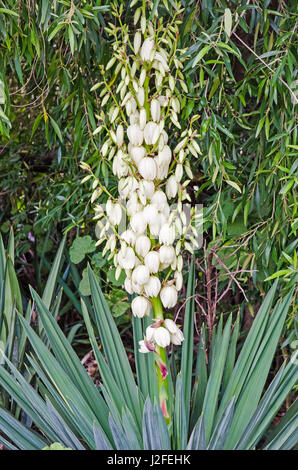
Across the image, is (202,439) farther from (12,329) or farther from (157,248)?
(12,329)

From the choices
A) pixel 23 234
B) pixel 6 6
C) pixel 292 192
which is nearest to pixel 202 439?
pixel 292 192

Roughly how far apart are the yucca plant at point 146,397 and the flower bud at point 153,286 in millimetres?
191

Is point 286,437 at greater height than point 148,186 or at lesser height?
lesser

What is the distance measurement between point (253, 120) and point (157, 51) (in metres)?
0.60

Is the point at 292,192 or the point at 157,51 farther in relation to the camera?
the point at 292,192

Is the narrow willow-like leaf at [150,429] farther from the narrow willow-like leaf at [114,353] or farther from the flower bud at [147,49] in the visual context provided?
the flower bud at [147,49]

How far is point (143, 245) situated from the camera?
1.10 metres

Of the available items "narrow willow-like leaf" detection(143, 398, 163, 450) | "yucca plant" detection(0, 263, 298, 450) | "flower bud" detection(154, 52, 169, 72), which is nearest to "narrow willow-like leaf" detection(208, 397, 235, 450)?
"yucca plant" detection(0, 263, 298, 450)

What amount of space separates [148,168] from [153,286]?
243mm

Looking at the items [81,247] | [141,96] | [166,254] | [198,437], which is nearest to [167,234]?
[166,254]

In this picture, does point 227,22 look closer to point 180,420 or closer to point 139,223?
point 139,223

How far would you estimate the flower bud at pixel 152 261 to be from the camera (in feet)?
3.62

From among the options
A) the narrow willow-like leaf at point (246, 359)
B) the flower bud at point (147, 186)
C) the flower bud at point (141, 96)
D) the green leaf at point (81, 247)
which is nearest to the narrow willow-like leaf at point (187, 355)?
the narrow willow-like leaf at point (246, 359)
